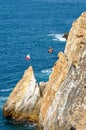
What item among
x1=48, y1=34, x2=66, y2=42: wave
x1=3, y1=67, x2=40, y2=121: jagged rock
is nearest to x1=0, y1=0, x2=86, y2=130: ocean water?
x1=48, y1=34, x2=66, y2=42: wave

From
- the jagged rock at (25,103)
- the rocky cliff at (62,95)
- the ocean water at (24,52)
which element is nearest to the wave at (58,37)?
the ocean water at (24,52)

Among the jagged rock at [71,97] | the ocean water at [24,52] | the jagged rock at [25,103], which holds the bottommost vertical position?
the jagged rock at [71,97]

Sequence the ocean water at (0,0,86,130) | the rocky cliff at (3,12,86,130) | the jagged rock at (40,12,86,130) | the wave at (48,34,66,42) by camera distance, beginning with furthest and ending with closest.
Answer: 1. the wave at (48,34,66,42)
2. the ocean water at (0,0,86,130)
3. the rocky cliff at (3,12,86,130)
4. the jagged rock at (40,12,86,130)

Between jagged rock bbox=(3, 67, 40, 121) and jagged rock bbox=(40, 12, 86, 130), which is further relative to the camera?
jagged rock bbox=(3, 67, 40, 121)

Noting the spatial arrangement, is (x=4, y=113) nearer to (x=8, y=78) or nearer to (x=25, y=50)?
(x=8, y=78)

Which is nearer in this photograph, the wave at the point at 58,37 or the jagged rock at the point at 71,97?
the jagged rock at the point at 71,97

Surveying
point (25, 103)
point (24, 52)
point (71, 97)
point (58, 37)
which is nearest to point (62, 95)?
point (71, 97)

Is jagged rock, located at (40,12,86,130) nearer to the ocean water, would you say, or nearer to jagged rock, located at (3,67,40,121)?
jagged rock, located at (3,67,40,121)

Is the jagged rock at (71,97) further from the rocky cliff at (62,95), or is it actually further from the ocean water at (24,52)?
the ocean water at (24,52)

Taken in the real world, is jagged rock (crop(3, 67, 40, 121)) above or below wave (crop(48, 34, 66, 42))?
below
